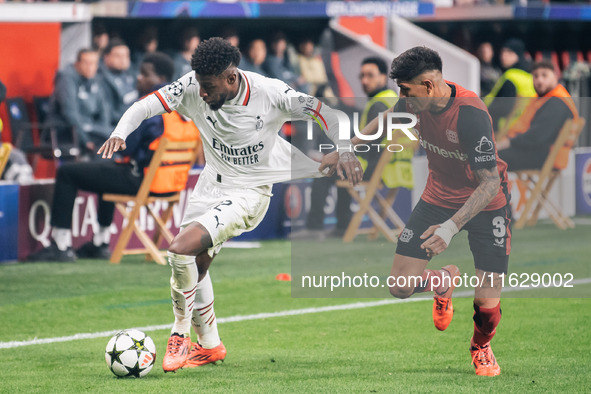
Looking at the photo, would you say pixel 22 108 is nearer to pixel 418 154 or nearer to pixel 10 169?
pixel 10 169

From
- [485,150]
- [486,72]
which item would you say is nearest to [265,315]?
[485,150]

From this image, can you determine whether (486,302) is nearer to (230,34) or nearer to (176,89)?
(176,89)

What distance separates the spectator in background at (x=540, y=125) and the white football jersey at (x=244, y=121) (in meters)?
5.38

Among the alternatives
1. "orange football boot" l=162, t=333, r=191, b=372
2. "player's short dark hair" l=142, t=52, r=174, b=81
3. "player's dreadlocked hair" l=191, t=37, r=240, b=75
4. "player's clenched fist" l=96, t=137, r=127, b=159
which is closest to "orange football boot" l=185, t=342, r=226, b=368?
"orange football boot" l=162, t=333, r=191, b=372

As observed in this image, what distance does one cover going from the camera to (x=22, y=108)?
1473 cm

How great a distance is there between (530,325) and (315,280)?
164cm

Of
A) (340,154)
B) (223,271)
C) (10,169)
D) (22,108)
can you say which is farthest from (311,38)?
(340,154)

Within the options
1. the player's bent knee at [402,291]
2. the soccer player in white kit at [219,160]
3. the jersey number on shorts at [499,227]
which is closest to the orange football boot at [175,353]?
the soccer player in white kit at [219,160]

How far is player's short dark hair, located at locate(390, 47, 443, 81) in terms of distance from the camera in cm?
597

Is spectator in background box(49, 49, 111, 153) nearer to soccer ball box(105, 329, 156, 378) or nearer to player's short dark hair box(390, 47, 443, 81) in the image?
soccer ball box(105, 329, 156, 378)

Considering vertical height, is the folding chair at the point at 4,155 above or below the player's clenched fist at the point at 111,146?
below

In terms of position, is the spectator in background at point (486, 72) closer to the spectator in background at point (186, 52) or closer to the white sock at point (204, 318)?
the spectator in background at point (186, 52)

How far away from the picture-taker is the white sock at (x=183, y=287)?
632 cm

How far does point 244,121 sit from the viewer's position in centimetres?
671
